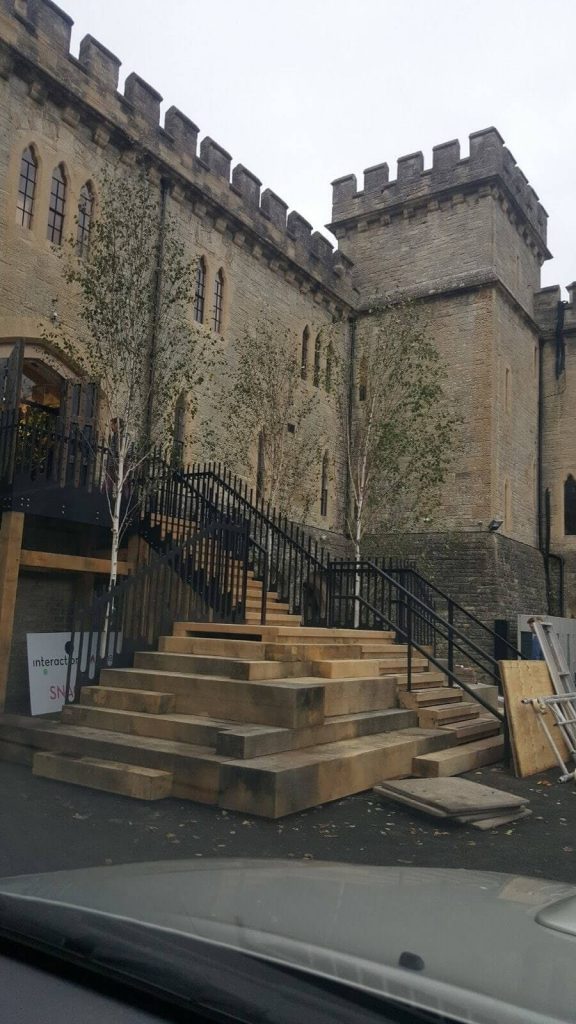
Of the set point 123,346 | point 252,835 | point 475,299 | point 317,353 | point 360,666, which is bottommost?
point 252,835

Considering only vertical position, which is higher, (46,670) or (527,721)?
(46,670)

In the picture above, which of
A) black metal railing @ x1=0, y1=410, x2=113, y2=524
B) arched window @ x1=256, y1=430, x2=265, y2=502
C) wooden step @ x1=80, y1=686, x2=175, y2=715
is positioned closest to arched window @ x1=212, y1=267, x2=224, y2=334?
arched window @ x1=256, y1=430, x2=265, y2=502

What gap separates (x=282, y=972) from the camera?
3.74 ft

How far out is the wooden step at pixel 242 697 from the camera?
6.71 m

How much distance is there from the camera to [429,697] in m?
9.02

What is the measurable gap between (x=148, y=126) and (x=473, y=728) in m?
13.3

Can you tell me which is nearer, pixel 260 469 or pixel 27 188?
pixel 27 188

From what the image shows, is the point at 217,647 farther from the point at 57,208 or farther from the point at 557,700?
the point at 57,208

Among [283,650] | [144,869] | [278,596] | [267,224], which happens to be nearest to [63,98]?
[267,224]

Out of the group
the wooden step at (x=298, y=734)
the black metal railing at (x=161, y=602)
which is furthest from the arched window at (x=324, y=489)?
the wooden step at (x=298, y=734)

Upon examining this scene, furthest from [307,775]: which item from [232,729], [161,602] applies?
[161,602]

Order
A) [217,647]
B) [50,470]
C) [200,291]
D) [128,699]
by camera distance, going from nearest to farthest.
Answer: [128,699] → [217,647] → [50,470] → [200,291]

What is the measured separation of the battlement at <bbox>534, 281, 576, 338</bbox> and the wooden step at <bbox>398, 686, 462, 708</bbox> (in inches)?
656

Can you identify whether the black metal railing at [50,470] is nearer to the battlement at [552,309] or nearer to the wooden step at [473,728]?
the wooden step at [473,728]
